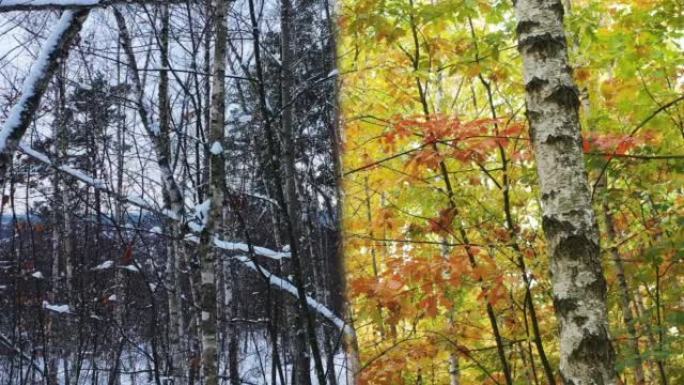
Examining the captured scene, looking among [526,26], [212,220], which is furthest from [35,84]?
[526,26]

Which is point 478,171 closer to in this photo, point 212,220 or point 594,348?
point 212,220

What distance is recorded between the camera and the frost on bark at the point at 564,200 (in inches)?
56.8

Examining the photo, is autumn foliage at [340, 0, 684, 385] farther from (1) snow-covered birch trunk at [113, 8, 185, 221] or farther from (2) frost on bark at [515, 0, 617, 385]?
(1) snow-covered birch trunk at [113, 8, 185, 221]

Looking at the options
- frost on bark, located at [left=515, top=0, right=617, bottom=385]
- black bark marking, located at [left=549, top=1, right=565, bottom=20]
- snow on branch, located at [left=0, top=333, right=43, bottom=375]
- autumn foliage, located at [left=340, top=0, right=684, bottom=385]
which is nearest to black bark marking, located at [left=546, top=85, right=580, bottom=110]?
frost on bark, located at [left=515, top=0, right=617, bottom=385]

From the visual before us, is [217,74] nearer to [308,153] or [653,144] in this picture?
[308,153]

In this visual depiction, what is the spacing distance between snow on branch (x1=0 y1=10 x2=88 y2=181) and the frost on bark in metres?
2.57

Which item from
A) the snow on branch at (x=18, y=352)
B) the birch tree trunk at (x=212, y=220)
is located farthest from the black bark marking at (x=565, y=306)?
the snow on branch at (x=18, y=352)

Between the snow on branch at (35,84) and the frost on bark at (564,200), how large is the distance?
8.44 feet

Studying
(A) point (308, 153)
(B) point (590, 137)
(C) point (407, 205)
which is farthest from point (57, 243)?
Result: (B) point (590, 137)

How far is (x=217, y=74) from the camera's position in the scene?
3.59m

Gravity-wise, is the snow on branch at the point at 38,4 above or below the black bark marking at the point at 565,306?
above

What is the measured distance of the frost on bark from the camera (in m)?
1.44

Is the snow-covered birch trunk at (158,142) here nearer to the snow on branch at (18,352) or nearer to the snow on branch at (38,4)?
the snow on branch at (38,4)

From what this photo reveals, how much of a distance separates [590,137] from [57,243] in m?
9.46
